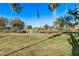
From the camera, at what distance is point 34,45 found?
2.20 metres

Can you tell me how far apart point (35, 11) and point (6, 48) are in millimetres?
466

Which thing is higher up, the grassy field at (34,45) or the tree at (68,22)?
the tree at (68,22)

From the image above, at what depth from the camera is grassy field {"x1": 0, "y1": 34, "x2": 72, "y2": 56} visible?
2.17 m

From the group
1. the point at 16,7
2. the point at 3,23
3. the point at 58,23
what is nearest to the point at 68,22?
the point at 58,23

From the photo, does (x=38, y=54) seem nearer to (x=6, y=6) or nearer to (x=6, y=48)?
(x=6, y=48)

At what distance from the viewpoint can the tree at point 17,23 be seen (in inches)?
86.2

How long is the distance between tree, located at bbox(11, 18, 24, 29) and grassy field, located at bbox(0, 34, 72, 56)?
0.29ft

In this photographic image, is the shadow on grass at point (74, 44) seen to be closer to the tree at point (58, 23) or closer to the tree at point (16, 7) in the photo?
the tree at point (58, 23)

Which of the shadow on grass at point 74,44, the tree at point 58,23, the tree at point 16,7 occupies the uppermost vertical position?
the tree at point 16,7

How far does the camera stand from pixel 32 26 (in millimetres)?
2209

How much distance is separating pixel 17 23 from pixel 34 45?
0.91 ft

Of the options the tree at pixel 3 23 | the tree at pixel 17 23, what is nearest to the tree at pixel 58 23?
the tree at pixel 17 23

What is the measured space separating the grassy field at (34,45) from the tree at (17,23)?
9 centimetres

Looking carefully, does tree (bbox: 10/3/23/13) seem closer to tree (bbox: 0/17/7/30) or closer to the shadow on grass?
tree (bbox: 0/17/7/30)
